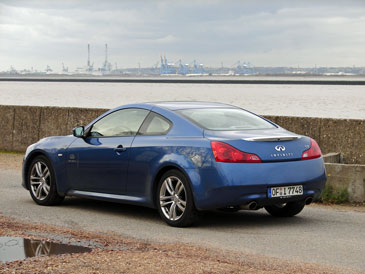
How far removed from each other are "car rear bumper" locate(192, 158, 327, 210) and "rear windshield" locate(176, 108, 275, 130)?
672mm

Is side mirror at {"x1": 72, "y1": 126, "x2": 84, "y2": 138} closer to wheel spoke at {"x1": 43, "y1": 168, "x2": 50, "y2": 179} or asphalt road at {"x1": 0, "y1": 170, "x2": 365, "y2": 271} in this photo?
wheel spoke at {"x1": 43, "y1": 168, "x2": 50, "y2": 179}

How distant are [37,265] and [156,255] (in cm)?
106

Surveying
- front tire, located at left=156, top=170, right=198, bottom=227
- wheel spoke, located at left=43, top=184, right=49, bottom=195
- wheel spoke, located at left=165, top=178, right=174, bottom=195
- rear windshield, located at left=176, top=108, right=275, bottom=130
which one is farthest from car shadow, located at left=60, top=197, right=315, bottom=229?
rear windshield, located at left=176, top=108, right=275, bottom=130

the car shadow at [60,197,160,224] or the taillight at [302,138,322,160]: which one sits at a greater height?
the taillight at [302,138,322,160]

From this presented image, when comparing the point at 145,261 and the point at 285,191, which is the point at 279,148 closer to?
the point at 285,191

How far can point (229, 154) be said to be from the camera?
8016 millimetres

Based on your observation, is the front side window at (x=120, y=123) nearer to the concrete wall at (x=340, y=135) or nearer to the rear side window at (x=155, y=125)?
the rear side window at (x=155, y=125)

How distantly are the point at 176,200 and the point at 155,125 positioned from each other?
98 cm

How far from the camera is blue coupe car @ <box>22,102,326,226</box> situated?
8.05m

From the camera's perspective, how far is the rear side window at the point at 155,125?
875 cm

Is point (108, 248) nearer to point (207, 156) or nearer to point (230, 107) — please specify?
point (207, 156)

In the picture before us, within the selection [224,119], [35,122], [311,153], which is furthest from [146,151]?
[35,122]

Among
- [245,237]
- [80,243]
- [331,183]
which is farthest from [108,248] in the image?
[331,183]

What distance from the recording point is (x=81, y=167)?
9.57 m
